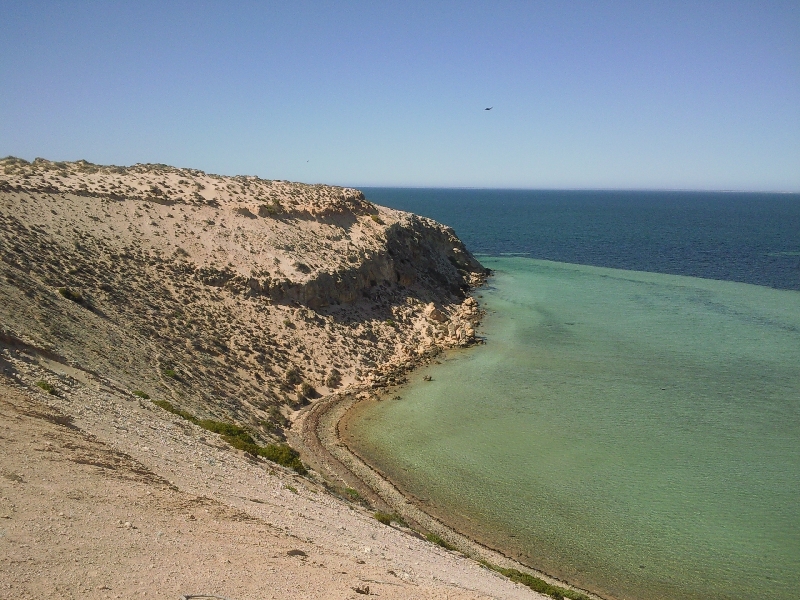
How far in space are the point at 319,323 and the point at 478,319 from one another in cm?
1692

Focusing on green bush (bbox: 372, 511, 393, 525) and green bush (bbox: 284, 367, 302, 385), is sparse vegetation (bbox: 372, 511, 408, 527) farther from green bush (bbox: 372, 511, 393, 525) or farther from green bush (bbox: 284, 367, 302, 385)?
green bush (bbox: 284, 367, 302, 385)

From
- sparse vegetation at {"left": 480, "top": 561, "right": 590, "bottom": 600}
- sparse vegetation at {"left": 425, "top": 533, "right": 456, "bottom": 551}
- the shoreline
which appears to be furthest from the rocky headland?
sparse vegetation at {"left": 480, "top": 561, "right": 590, "bottom": 600}

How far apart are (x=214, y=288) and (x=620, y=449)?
26.1 m

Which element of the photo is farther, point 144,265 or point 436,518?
point 144,265

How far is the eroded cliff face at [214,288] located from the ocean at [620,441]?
5238mm

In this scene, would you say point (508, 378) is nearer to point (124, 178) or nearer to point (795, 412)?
point (795, 412)

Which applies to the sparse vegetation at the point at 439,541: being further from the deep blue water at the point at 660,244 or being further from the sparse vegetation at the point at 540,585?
the deep blue water at the point at 660,244

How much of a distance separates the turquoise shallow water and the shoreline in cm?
65

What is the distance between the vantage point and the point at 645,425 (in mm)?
31344

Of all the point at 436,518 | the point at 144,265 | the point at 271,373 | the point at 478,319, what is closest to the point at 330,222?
the point at 478,319

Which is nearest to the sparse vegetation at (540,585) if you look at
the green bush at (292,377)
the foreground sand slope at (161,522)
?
the foreground sand slope at (161,522)

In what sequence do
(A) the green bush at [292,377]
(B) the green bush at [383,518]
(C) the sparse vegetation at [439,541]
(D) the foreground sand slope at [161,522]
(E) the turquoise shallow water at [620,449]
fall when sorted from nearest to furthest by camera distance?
1. (D) the foreground sand slope at [161,522]
2. (C) the sparse vegetation at [439,541]
3. (B) the green bush at [383,518]
4. (E) the turquoise shallow water at [620,449]
5. (A) the green bush at [292,377]

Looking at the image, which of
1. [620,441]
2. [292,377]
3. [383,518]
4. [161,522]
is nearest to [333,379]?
[292,377]

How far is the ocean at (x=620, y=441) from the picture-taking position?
21359 mm
